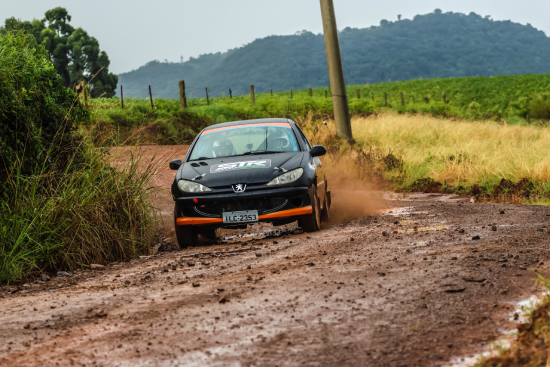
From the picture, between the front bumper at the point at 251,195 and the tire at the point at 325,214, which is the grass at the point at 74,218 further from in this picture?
the tire at the point at 325,214

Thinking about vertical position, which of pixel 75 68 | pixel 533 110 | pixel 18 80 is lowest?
pixel 533 110

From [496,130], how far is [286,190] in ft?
55.2

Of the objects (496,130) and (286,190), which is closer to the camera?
(286,190)

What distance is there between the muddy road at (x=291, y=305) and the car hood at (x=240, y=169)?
3.55 feet

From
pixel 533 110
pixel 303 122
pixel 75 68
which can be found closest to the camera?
pixel 303 122

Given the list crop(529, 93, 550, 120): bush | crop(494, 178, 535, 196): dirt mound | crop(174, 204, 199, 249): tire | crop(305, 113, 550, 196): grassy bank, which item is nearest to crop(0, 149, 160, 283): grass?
crop(174, 204, 199, 249): tire

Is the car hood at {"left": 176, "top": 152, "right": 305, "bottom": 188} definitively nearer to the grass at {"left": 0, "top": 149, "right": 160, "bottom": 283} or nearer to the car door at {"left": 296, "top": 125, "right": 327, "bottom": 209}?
the car door at {"left": 296, "top": 125, "right": 327, "bottom": 209}

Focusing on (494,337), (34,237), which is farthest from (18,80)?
(494,337)

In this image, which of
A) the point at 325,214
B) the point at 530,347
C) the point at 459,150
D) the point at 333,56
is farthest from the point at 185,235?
the point at 459,150

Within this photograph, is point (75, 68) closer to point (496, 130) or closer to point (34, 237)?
point (496, 130)

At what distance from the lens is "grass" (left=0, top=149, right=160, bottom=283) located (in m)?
6.94

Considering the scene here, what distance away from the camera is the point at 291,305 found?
175 inches

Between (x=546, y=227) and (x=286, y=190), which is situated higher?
(x=286, y=190)

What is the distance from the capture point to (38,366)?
3500 mm
